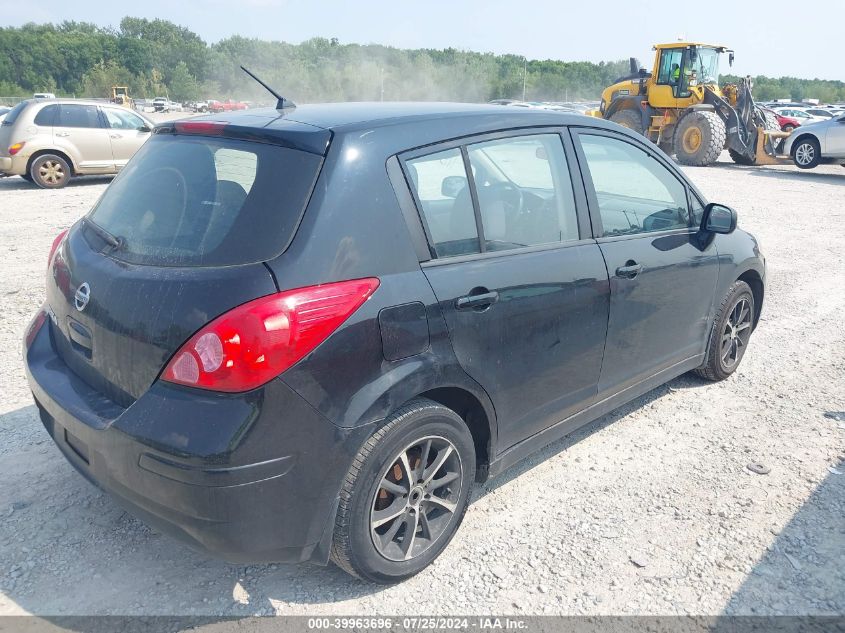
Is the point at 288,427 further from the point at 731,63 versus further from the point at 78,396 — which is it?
the point at 731,63

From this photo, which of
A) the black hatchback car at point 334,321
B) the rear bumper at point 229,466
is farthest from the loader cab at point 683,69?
A: the rear bumper at point 229,466

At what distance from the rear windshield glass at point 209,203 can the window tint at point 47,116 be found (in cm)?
1118

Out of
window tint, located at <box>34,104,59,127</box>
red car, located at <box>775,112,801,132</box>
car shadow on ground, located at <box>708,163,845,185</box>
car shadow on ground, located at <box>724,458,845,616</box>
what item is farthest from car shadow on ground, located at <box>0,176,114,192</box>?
red car, located at <box>775,112,801,132</box>

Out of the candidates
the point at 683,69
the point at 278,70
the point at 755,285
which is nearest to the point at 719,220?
the point at 755,285

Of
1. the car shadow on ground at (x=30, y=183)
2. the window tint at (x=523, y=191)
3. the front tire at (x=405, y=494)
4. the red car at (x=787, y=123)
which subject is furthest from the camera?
the red car at (x=787, y=123)

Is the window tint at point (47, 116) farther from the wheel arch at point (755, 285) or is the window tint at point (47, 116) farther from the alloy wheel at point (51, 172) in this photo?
the wheel arch at point (755, 285)

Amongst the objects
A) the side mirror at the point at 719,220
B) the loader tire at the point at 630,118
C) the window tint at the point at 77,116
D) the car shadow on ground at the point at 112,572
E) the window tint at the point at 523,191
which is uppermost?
the window tint at the point at 523,191

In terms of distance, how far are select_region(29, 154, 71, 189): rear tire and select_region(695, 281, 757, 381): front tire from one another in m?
12.0

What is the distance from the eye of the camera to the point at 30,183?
43.1 ft

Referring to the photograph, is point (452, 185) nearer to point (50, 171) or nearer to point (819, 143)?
point (50, 171)

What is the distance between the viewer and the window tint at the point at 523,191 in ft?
9.65

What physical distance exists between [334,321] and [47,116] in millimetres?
12483

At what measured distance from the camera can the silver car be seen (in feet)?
39.9

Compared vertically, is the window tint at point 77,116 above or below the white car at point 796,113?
above
